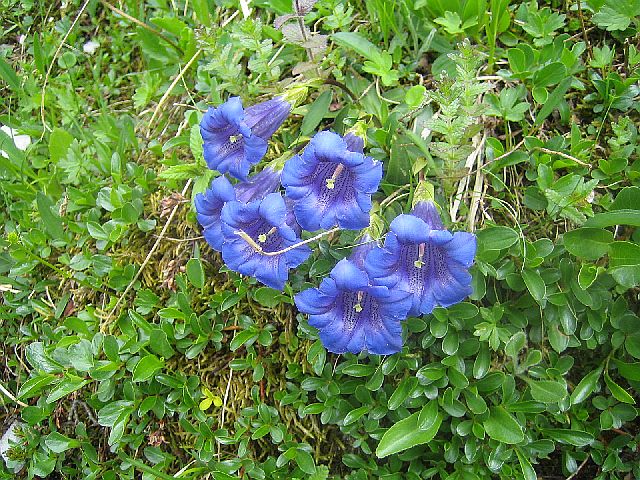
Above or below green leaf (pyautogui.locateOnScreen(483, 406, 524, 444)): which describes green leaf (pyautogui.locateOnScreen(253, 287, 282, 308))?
above

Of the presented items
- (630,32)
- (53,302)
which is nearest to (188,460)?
(53,302)

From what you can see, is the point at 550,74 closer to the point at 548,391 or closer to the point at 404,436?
the point at 548,391

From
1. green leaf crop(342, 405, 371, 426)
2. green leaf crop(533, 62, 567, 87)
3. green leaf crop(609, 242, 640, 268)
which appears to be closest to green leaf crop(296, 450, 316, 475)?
green leaf crop(342, 405, 371, 426)

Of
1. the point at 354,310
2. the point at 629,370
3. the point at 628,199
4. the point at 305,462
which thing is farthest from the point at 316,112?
the point at 629,370

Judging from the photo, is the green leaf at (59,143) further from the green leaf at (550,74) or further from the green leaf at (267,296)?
the green leaf at (550,74)

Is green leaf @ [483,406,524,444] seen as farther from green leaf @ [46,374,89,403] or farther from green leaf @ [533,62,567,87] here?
green leaf @ [46,374,89,403]

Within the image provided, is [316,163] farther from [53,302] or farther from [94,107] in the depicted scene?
[94,107]
